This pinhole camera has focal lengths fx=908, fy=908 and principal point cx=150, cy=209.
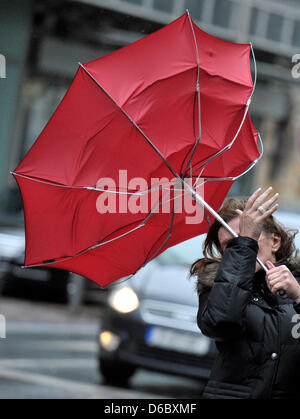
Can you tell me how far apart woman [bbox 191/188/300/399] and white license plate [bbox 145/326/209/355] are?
4874mm

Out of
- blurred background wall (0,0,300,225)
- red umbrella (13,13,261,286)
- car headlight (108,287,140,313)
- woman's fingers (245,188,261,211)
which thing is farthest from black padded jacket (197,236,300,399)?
car headlight (108,287,140,313)

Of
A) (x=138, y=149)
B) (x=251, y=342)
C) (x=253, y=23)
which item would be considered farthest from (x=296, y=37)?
(x=251, y=342)

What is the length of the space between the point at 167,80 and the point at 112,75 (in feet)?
0.69

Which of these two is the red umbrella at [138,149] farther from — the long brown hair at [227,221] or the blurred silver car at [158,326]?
the blurred silver car at [158,326]

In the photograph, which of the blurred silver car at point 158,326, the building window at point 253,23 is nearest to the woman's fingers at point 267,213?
the blurred silver car at point 158,326

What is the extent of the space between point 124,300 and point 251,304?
5562 mm

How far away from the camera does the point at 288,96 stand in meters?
16.1

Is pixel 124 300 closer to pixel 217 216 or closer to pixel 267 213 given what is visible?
pixel 217 216

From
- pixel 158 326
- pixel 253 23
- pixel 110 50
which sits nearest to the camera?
pixel 110 50

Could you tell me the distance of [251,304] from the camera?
3010 millimetres

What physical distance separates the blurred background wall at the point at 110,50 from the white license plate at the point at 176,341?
4.50ft

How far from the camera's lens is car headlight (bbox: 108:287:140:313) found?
842cm

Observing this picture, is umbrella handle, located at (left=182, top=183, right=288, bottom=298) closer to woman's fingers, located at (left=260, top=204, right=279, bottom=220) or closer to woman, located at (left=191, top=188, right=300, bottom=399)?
woman, located at (left=191, top=188, right=300, bottom=399)
